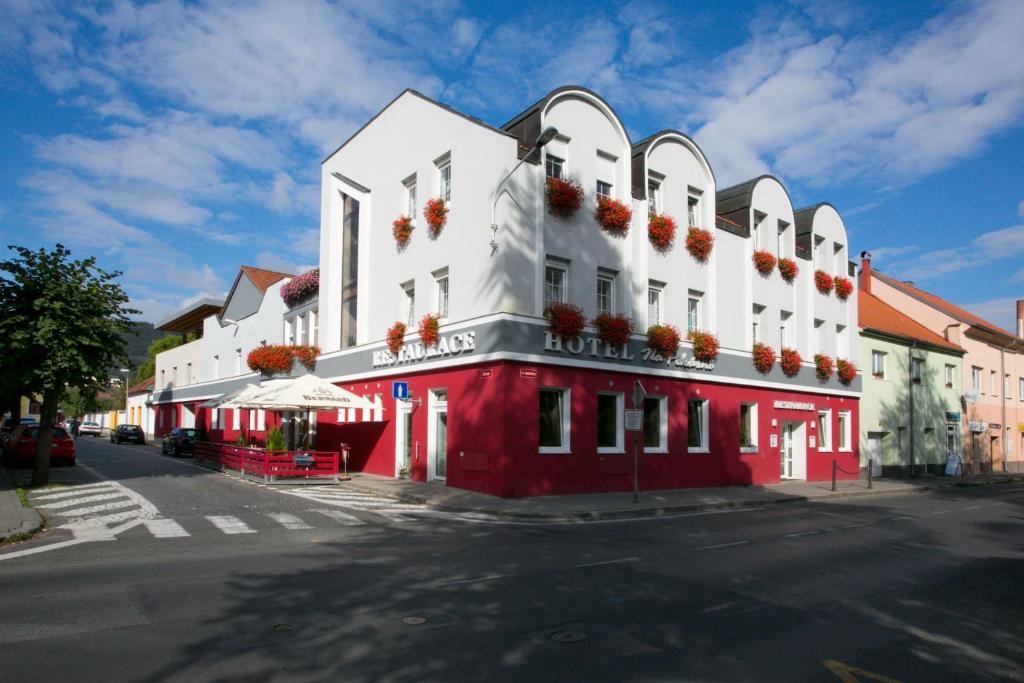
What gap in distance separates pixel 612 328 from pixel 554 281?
2.01 m

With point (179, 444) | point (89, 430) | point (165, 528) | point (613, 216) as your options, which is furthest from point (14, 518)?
point (89, 430)

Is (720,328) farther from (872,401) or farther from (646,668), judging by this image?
(646,668)

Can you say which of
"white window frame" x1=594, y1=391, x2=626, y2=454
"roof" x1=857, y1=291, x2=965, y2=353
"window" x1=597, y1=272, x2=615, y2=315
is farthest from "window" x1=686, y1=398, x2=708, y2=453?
"roof" x1=857, y1=291, x2=965, y2=353

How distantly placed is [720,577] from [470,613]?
3611 millimetres

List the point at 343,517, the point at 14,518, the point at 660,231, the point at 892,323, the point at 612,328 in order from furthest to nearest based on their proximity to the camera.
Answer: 1. the point at 892,323
2. the point at 660,231
3. the point at 612,328
4. the point at 343,517
5. the point at 14,518

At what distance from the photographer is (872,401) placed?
106 ft

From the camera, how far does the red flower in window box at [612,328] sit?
20141 mm

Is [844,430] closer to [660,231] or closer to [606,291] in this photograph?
[660,231]

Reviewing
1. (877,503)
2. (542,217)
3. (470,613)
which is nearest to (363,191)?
(542,217)

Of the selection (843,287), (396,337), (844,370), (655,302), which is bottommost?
(844,370)

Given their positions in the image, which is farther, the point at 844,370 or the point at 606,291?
the point at 844,370

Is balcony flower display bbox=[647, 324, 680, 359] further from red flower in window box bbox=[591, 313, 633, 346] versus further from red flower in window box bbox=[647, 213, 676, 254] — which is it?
red flower in window box bbox=[647, 213, 676, 254]

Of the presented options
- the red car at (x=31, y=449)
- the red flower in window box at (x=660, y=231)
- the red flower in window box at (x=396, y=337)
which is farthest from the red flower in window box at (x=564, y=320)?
the red car at (x=31, y=449)

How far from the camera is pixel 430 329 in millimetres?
20625
